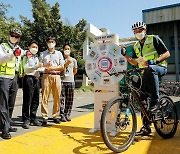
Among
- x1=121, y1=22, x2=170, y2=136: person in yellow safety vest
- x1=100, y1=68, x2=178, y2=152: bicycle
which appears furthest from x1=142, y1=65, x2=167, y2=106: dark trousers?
x1=100, y1=68, x2=178, y2=152: bicycle

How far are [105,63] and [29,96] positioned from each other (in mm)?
1869

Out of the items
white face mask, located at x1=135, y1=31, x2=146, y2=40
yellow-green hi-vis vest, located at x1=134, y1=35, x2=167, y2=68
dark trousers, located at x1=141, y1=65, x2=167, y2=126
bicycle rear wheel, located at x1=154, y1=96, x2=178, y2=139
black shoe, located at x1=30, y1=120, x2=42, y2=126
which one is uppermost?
white face mask, located at x1=135, y1=31, x2=146, y2=40

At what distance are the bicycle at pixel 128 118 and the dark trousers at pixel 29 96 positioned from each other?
215 cm

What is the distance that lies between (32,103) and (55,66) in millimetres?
1008

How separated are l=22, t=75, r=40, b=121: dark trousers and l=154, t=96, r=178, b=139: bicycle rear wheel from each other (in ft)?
8.87

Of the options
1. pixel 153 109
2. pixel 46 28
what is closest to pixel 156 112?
pixel 153 109

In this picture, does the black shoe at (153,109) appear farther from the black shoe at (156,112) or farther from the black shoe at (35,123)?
the black shoe at (35,123)

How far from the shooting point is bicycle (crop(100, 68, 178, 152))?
3348mm

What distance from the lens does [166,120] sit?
13.4 feet

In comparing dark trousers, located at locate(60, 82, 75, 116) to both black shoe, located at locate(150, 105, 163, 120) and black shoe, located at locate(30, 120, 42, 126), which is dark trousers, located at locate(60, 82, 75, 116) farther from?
black shoe, located at locate(150, 105, 163, 120)

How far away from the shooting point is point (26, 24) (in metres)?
20.7

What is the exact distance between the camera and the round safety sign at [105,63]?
432 centimetres

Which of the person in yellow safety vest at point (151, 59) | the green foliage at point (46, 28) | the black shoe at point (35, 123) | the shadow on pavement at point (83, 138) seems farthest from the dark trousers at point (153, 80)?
the green foliage at point (46, 28)

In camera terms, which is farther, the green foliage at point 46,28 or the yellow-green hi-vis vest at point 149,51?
the green foliage at point 46,28
